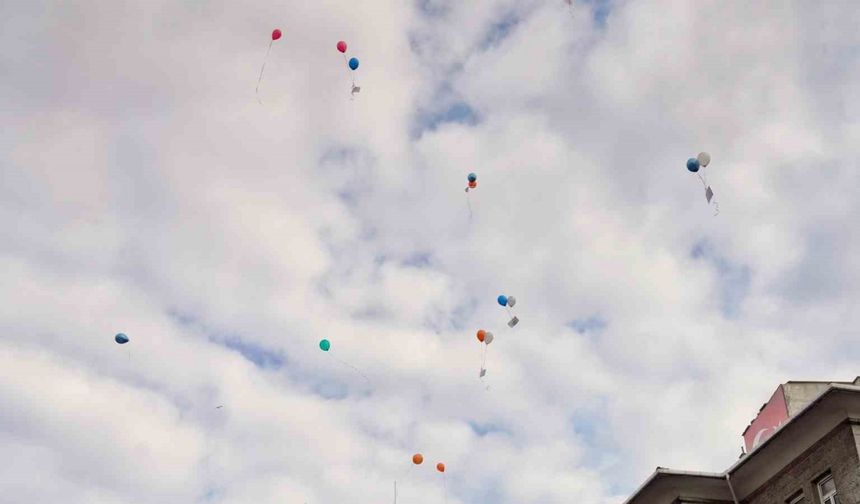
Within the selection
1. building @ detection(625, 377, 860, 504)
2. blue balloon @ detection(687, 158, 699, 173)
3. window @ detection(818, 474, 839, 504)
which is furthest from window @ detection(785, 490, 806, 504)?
blue balloon @ detection(687, 158, 699, 173)

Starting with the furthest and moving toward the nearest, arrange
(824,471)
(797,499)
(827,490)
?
(797,499) → (827,490) → (824,471)

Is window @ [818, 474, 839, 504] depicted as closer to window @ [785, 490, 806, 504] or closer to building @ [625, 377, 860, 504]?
building @ [625, 377, 860, 504]

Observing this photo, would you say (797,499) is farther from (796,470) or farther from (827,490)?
(827,490)

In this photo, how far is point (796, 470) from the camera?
3300cm

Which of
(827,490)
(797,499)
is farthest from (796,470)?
(827,490)

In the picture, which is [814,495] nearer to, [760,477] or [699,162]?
[760,477]

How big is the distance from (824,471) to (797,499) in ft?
5.56

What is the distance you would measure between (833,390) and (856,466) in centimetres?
227

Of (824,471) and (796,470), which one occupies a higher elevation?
(796,470)

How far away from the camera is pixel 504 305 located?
3650 centimetres

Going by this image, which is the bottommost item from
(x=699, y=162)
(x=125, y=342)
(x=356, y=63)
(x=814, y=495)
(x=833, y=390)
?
(x=814, y=495)

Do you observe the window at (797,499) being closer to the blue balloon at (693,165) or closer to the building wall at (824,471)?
the building wall at (824,471)

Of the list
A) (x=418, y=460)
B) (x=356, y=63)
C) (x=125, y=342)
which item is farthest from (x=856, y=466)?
(x=125, y=342)

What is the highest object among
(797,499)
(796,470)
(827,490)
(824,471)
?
(796,470)
